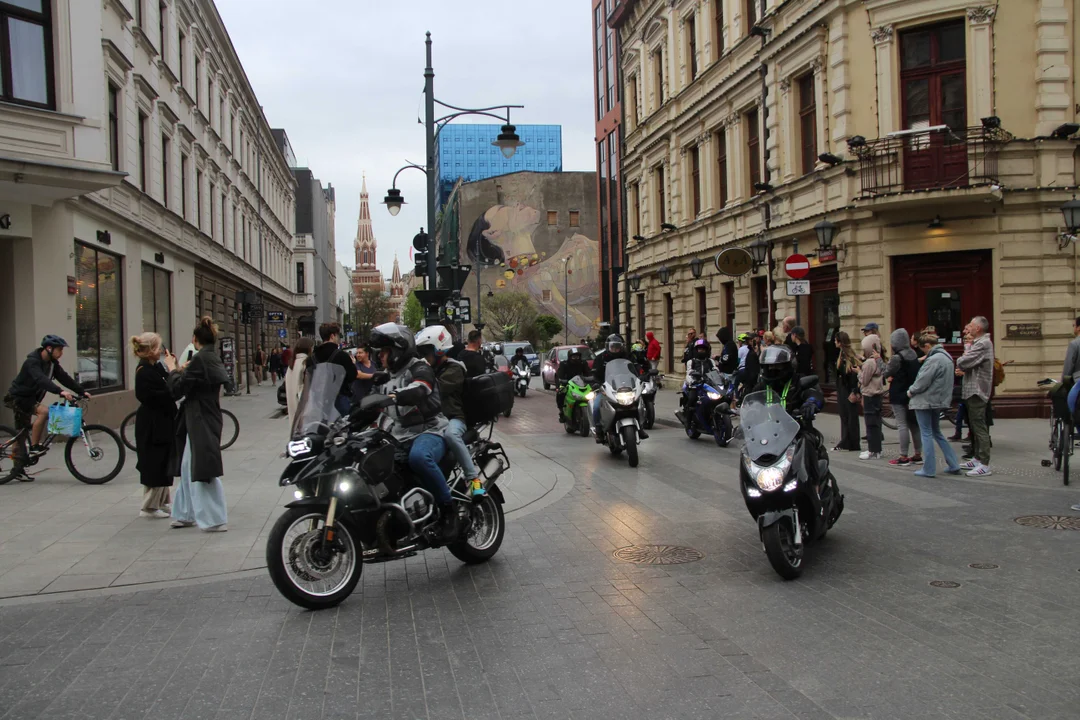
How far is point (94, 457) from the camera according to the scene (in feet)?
36.1

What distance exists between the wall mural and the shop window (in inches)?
2315

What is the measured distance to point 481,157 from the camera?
126 metres

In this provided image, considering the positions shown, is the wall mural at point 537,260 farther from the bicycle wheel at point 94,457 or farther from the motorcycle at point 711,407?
the bicycle wheel at point 94,457

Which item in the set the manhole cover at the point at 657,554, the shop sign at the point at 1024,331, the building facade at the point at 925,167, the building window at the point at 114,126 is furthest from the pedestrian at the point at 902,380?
the building window at the point at 114,126

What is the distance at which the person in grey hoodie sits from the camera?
10375 mm

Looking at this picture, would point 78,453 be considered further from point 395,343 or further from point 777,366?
point 777,366

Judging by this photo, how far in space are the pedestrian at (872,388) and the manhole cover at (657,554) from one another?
19.2ft

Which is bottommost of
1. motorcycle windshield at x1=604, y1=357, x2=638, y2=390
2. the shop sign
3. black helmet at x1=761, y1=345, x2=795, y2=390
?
motorcycle windshield at x1=604, y1=357, x2=638, y2=390

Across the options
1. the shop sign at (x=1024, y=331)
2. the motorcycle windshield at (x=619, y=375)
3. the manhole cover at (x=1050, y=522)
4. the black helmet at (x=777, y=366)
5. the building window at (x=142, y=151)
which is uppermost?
the building window at (x=142, y=151)

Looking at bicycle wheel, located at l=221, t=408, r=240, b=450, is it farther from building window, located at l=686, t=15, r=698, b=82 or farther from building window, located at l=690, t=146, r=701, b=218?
building window, located at l=686, t=15, r=698, b=82

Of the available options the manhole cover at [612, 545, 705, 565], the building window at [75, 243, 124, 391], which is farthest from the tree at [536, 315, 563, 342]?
Result: the manhole cover at [612, 545, 705, 565]

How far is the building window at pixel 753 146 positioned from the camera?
934 inches

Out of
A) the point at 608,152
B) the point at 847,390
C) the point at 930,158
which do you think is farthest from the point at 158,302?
the point at 608,152

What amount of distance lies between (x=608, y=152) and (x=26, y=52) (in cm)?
3308
